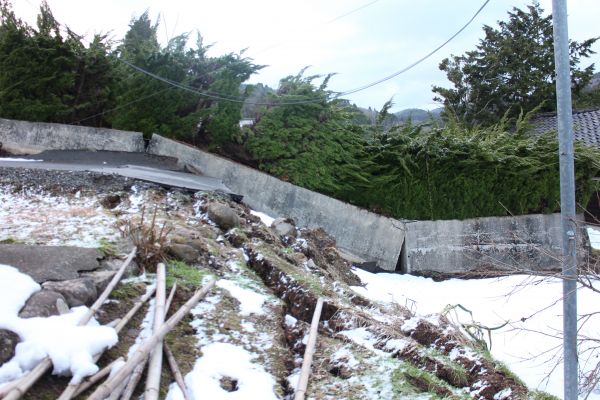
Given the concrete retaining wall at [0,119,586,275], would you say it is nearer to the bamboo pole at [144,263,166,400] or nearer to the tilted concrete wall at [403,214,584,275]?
the tilted concrete wall at [403,214,584,275]

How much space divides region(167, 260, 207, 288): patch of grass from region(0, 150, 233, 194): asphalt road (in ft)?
8.38

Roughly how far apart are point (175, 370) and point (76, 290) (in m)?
0.93

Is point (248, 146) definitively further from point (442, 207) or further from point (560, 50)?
point (560, 50)

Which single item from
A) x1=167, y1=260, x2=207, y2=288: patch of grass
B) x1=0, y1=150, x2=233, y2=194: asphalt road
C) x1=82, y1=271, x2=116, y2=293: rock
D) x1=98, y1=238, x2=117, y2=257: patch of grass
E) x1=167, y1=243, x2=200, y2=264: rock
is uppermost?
x1=0, y1=150, x2=233, y2=194: asphalt road

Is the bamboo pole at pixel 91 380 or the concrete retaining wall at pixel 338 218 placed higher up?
the concrete retaining wall at pixel 338 218

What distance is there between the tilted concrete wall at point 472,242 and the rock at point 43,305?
7.44 m

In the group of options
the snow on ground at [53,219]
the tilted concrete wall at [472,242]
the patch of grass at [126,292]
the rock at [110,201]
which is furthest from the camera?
the tilted concrete wall at [472,242]

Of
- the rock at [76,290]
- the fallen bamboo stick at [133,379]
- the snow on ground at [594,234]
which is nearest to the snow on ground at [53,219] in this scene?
the rock at [76,290]

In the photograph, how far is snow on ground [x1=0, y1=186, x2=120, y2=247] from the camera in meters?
4.33

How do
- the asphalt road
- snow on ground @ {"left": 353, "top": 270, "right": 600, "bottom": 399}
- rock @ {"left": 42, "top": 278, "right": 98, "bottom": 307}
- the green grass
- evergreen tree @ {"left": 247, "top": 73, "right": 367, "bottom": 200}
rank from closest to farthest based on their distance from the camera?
rock @ {"left": 42, "top": 278, "right": 98, "bottom": 307}
the green grass
snow on ground @ {"left": 353, "top": 270, "right": 600, "bottom": 399}
the asphalt road
evergreen tree @ {"left": 247, "top": 73, "right": 367, "bottom": 200}

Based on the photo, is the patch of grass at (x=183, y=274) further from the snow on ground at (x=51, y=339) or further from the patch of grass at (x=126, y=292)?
the snow on ground at (x=51, y=339)

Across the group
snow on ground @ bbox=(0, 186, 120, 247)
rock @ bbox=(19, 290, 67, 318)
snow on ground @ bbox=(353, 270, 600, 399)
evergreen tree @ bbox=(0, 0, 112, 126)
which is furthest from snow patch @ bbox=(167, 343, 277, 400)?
evergreen tree @ bbox=(0, 0, 112, 126)

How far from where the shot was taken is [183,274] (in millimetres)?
4082

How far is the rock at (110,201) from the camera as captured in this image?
230 inches
